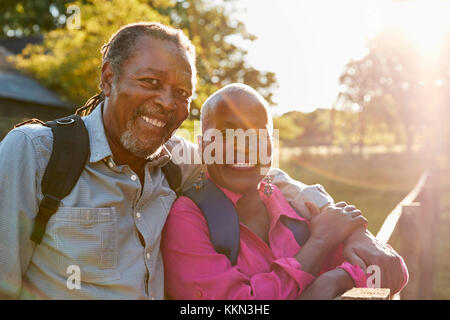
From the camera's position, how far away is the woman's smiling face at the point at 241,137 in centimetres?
243

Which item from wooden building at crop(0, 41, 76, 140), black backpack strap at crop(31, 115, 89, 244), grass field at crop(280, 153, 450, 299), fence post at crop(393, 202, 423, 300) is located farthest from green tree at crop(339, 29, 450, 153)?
black backpack strap at crop(31, 115, 89, 244)

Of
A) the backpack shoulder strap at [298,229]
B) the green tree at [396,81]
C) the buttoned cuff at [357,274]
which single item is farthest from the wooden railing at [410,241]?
the green tree at [396,81]

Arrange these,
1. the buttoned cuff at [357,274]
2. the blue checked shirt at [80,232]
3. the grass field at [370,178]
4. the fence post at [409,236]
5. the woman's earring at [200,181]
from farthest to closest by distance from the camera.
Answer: the grass field at [370,178] → the fence post at [409,236] → the woman's earring at [200,181] → the buttoned cuff at [357,274] → the blue checked shirt at [80,232]

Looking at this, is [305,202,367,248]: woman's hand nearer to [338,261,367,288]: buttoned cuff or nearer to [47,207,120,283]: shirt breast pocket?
[338,261,367,288]: buttoned cuff

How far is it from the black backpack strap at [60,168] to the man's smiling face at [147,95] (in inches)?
9.3

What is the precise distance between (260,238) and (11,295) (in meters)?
1.21

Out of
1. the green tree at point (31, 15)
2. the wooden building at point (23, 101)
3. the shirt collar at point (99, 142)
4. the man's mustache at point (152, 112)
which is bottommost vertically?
the shirt collar at point (99, 142)

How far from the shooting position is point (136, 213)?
2412 mm

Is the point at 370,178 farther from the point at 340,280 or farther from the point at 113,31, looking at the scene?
the point at 340,280

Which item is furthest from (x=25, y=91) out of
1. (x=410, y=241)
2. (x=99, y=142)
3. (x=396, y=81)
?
(x=396, y=81)

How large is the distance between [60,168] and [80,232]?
1.02ft

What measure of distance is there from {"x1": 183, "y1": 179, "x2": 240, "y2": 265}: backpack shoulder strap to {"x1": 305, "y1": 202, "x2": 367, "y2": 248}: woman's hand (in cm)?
42

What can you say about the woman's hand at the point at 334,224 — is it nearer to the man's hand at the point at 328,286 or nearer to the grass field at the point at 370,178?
the man's hand at the point at 328,286

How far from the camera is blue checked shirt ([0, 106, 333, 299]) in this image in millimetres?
2100
